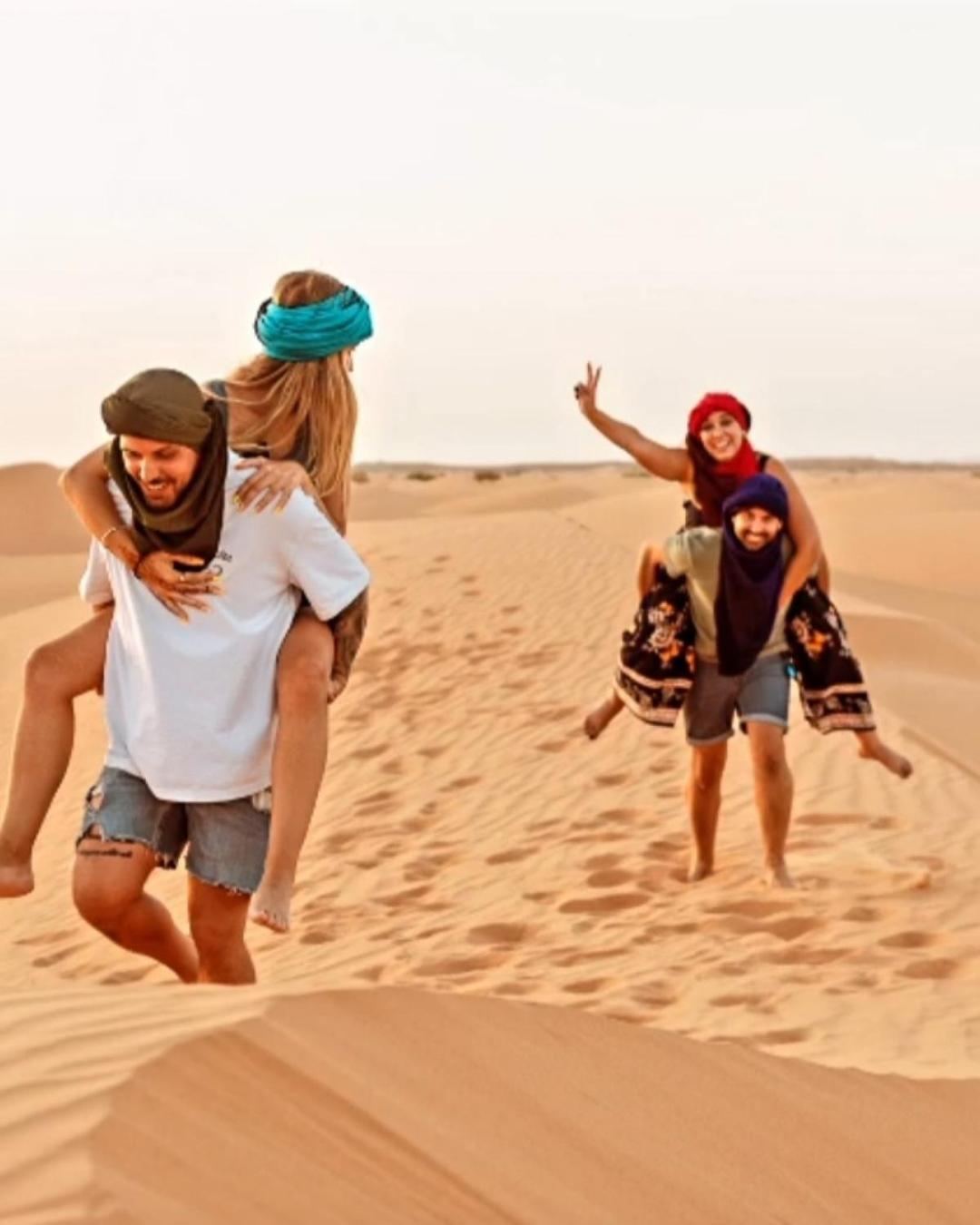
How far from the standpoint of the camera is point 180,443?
5.44 meters

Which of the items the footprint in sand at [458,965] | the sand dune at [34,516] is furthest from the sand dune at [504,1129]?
the sand dune at [34,516]

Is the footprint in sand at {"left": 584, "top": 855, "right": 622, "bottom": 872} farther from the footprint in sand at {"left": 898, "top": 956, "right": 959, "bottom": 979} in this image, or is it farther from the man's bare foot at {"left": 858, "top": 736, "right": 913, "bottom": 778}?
the footprint in sand at {"left": 898, "top": 956, "right": 959, "bottom": 979}

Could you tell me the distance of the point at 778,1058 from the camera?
578 centimetres

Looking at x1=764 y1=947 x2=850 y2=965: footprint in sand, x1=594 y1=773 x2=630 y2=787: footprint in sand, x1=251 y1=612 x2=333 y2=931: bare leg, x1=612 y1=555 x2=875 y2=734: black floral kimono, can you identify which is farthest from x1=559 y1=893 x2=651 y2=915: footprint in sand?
x1=251 y1=612 x2=333 y2=931: bare leg

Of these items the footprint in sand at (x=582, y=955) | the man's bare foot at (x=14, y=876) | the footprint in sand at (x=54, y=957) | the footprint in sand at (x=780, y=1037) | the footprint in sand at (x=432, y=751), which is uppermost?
the man's bare foot at (x=14, y=876)

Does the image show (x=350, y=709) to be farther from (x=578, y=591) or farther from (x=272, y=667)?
(x=272, y=667)

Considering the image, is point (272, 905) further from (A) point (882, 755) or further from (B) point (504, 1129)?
(A) point (882, 755)

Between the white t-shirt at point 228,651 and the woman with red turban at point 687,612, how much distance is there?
3606mm

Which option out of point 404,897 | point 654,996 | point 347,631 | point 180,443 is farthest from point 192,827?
point 404,897

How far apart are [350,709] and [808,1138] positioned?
1172 centimetres

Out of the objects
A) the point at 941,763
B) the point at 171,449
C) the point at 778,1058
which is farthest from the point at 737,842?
the point at 171,449

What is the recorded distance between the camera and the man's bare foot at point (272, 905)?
5434mm

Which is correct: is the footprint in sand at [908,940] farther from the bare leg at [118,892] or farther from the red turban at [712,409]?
the bare leg at [118,892]

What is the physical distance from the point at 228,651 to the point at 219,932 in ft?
2.68
